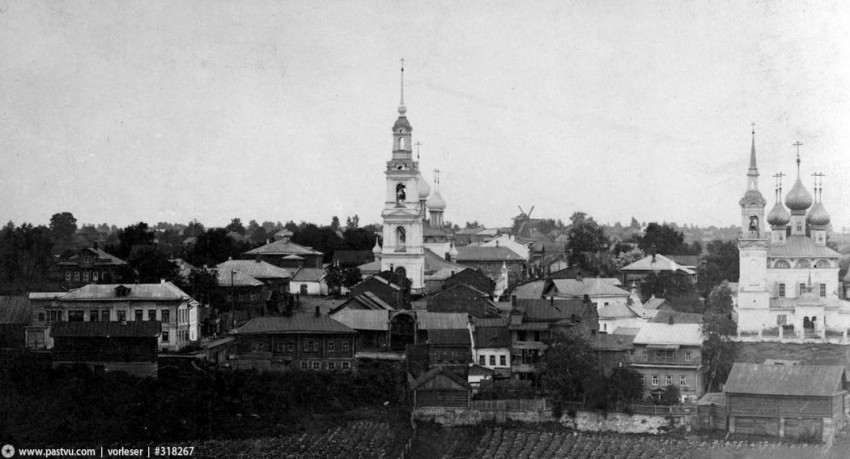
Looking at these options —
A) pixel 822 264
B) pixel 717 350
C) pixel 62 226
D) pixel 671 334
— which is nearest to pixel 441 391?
pixel 671 334

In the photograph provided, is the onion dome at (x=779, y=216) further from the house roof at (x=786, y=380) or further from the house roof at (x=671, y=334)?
the house roof at (x=786, y=380)

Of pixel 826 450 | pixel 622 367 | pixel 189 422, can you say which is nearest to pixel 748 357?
pixel 622 367

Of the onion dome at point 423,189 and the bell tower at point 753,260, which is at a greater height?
the onion dome at point 423,189

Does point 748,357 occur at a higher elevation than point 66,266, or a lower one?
lower

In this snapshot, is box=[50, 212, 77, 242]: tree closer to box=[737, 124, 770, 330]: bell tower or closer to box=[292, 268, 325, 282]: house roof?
box=[292, 268, 325, 282]: house roof

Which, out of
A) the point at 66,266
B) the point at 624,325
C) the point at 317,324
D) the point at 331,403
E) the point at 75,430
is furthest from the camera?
the point at 66,266

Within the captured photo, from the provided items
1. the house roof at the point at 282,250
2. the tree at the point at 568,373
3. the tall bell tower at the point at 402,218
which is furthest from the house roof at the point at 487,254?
the tree at the point at 568,373

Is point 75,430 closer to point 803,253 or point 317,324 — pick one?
point 317,324
